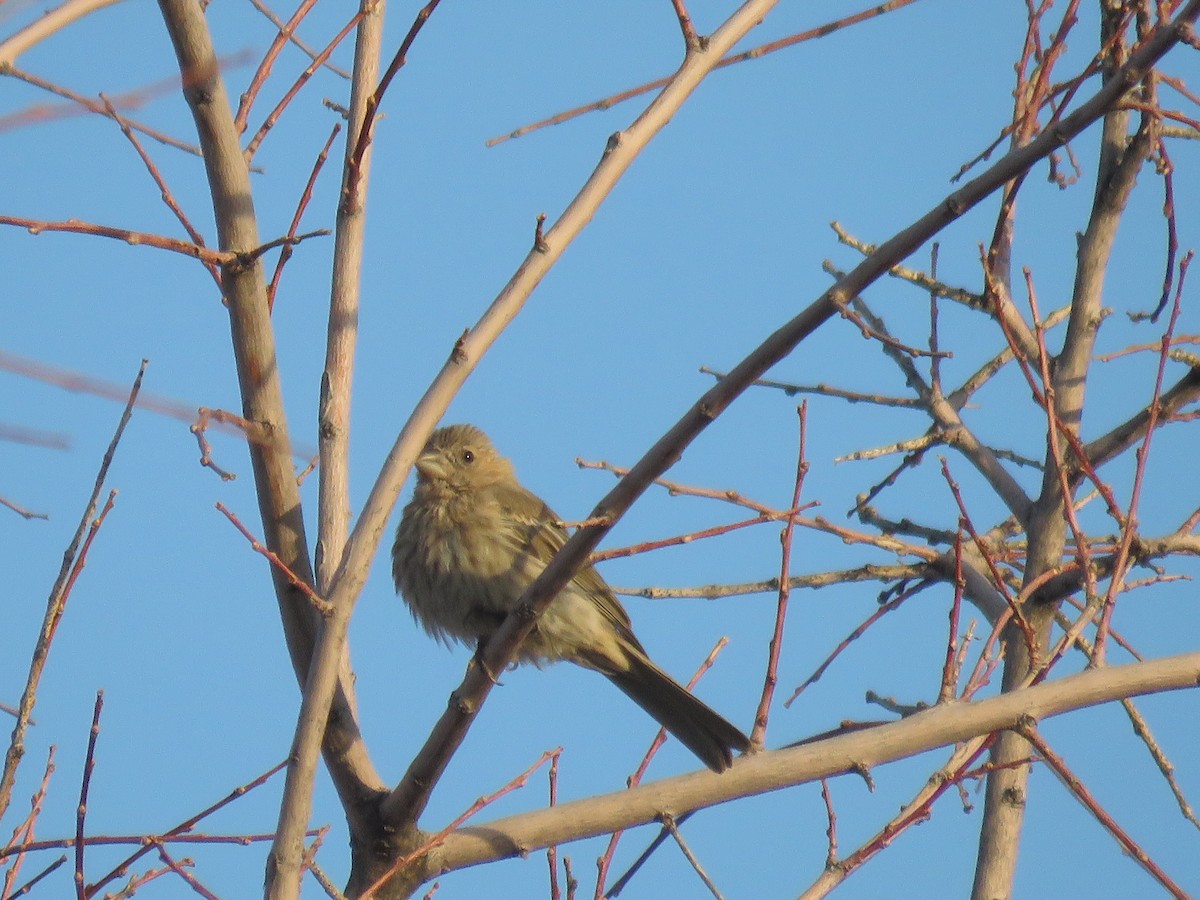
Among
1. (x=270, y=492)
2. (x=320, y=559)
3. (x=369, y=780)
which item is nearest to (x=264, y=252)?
(x=270, y=492)

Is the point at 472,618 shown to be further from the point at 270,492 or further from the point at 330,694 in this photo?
the point at 330,694

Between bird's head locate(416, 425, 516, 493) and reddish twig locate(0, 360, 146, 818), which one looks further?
bird's head locate(416, 425, 516, 493)

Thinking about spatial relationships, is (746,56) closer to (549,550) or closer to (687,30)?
(687,30)

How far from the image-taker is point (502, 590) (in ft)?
18.4

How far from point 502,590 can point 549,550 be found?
0.49 metres

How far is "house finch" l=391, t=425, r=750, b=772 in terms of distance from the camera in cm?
562

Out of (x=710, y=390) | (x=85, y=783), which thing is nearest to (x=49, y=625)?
(x=85, y=783)

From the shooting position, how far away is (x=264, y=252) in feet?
10.7

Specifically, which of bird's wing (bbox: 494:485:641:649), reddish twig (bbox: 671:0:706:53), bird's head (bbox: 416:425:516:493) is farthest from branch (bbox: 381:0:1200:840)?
bird's head (bbox: 416:425:516:493)

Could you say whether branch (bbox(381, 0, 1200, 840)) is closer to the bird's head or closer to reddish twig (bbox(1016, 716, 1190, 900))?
reddish twig (bbox(1016, 716, 1190, 900))

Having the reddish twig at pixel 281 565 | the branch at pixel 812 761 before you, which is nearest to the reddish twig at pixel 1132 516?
the branch at pixel 812 761

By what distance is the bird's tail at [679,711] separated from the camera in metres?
4.84

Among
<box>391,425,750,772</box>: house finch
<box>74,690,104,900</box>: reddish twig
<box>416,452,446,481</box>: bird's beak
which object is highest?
Result: <box>416,452,446,481</box>: bird's beak

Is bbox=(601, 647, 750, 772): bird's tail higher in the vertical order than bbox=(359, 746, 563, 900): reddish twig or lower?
higher
